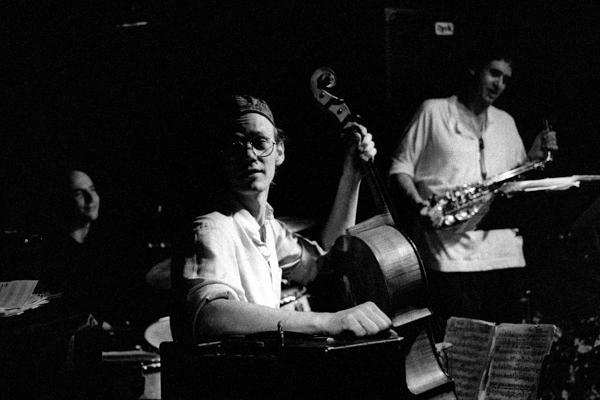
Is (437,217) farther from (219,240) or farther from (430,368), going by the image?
(219,240)

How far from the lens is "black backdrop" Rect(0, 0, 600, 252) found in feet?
14.9

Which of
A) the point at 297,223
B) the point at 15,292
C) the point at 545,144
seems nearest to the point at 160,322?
the point at 297,223

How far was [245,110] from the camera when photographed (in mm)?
2625

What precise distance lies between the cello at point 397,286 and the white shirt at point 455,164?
1.51m

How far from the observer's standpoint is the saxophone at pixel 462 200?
426cm

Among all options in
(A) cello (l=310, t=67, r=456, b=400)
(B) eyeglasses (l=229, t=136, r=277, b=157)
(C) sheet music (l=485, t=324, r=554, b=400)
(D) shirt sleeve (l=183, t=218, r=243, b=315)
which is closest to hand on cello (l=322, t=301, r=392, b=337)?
(D) shirt sleeve (l=183, t=218, r=243, b=315)

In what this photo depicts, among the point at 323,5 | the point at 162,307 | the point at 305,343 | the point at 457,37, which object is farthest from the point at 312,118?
the point at 305,343

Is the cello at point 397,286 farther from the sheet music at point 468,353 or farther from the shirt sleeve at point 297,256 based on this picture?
the sheet music at point 468,353

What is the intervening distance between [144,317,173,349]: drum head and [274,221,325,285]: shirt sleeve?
43.9 inches

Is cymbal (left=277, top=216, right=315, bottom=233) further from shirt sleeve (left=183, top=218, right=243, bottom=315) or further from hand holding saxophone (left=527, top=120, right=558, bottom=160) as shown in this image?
hand holding saxophone (left=527, top=120, right=558, bottom=160)

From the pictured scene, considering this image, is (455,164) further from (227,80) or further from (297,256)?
(297,256)

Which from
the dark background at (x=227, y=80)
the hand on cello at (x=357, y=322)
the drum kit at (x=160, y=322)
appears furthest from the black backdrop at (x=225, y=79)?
the hand on cello at (x=357, y=322)

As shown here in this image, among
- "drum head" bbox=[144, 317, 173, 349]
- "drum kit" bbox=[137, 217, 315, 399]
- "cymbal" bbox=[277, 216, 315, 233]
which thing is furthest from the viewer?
"cymbal" bbox=[277, 216, 315, 233]

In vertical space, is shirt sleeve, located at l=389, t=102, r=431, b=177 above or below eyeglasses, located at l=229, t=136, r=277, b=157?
below
